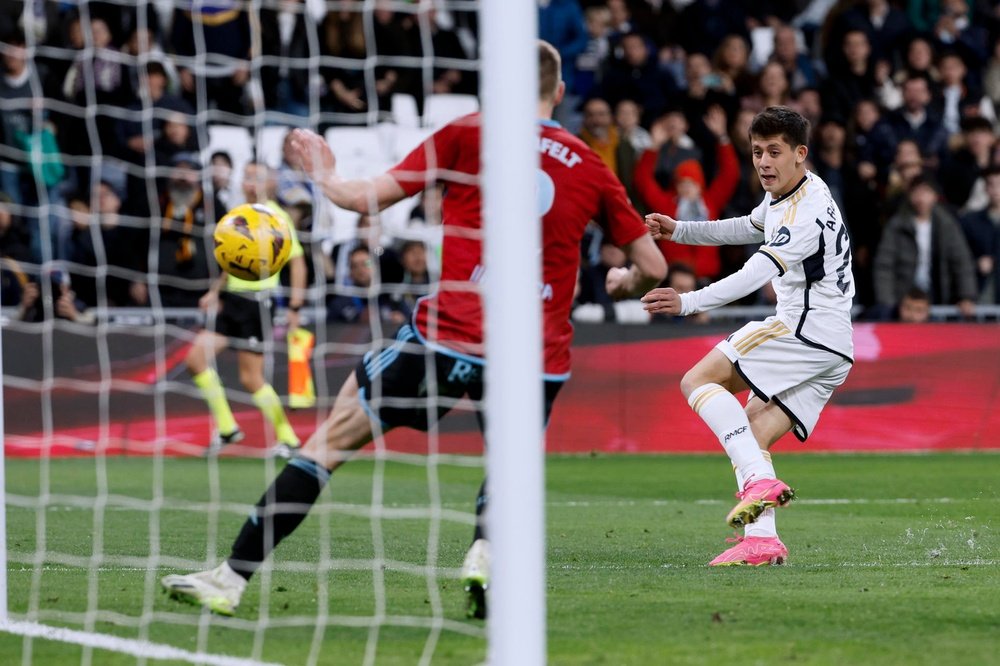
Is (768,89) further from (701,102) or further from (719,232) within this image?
(719,232)

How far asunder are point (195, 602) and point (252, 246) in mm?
3333

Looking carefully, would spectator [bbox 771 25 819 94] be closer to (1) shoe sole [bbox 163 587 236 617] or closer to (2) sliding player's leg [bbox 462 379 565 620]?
(2) sliding player's leg [bbox 462 379 565 620]

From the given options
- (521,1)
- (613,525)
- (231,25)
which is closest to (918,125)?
(231,25)

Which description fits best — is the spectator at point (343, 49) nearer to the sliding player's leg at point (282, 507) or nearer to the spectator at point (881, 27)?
the spectator at point (881, 27)

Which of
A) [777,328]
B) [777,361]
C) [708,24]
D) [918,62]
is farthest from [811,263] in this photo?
[708,24]

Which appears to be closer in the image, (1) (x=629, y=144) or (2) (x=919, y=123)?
(1) (x=629, y=144)

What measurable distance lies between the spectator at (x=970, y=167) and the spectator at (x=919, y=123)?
0.24m

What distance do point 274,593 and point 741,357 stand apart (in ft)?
8.43

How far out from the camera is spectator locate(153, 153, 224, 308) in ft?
41.3

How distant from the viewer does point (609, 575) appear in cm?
637

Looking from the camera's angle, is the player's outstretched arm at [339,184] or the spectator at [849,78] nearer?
the player's outstretched arm at [339,184]

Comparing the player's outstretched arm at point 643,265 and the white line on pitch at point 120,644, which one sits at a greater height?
the player's outstretched arm at point 643,265

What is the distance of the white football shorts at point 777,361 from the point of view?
23.4 ft

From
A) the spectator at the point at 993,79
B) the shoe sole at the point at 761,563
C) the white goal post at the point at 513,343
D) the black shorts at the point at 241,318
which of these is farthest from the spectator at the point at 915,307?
the white goal post at the point at 513,343
